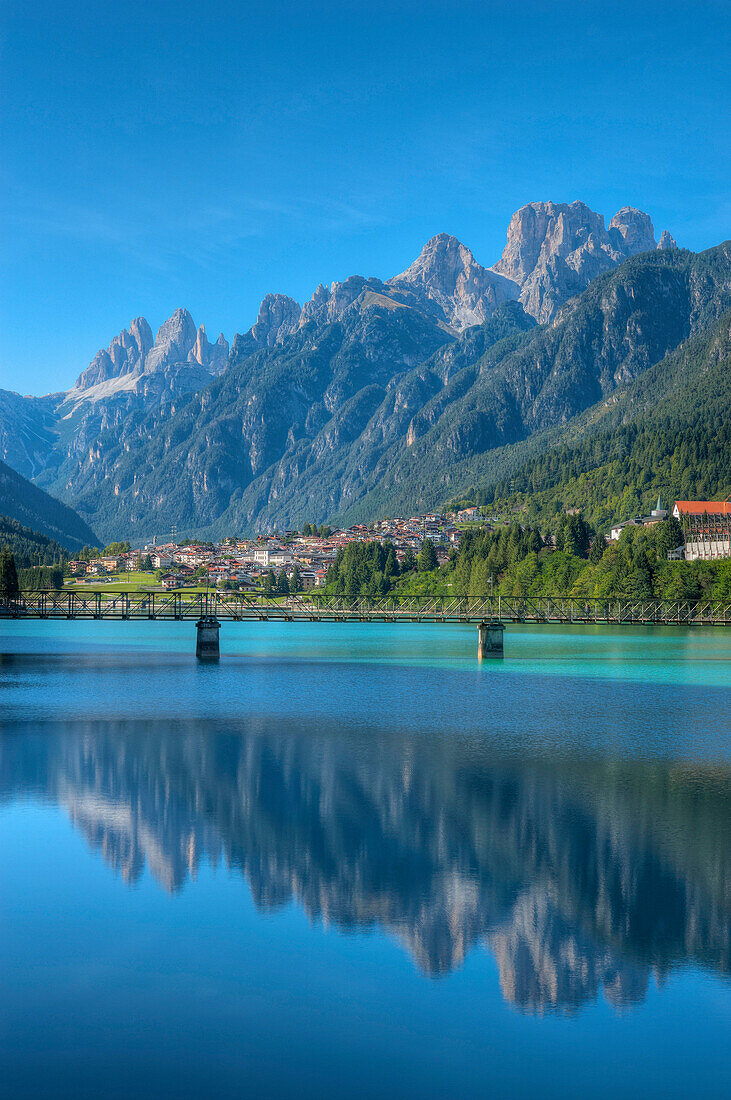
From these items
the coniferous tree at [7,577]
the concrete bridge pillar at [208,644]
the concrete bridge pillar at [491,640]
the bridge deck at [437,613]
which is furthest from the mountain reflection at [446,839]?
the coniferous tree at [7,577]

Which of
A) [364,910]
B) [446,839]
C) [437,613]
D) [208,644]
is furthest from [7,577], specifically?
[364,910]

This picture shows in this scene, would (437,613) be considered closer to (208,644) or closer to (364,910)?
(208,644)

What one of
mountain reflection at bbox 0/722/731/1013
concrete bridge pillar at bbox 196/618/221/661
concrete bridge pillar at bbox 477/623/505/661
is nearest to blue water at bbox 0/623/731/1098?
mountain reflection at bbox 0/722/731/1013

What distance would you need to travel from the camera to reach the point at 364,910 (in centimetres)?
2414

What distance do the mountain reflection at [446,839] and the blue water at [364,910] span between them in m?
0.11

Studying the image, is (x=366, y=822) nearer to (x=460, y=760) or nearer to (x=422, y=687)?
(x=460, y=760)

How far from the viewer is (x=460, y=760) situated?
44.1 meters

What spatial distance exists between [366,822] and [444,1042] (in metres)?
14.8

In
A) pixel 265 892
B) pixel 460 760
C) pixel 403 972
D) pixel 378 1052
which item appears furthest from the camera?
pixel 460 760

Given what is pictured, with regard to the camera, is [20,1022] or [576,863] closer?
[20,1022]

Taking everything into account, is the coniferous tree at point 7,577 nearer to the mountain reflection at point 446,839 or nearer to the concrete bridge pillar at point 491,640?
the concrete bridge pillar at point 491,640

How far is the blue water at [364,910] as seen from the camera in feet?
56.3

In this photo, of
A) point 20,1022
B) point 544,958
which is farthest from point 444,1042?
point 20,1022

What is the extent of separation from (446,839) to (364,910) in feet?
22.5
